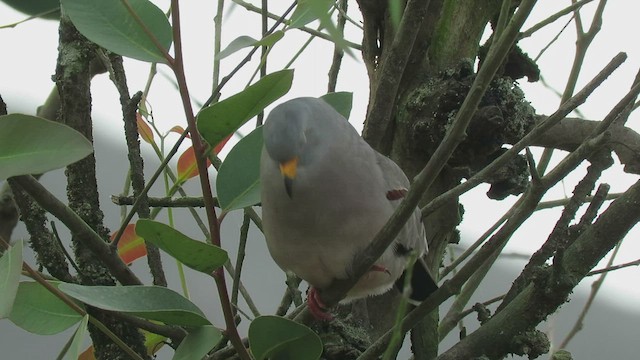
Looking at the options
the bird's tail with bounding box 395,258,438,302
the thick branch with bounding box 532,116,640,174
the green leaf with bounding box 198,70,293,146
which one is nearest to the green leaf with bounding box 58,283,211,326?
the green leaf with bounding box 198,70,293,146

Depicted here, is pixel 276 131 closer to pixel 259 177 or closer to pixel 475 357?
pixel 259 177

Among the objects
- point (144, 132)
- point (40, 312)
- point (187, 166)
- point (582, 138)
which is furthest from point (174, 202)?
point (582, 138)

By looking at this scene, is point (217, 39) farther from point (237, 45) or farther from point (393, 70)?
point (237, 45)

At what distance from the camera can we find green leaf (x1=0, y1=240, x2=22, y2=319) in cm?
59

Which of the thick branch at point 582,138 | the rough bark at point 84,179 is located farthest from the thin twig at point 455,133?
the thick branch at point 582,138

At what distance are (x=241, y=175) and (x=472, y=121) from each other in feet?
1.04

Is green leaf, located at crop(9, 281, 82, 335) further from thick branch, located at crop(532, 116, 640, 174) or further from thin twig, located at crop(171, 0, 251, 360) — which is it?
thick branch, located at crop(532, 116, 640, 174)

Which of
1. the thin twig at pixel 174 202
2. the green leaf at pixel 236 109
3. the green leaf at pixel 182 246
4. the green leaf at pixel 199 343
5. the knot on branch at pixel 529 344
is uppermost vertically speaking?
the thin twig at pixel 174 202

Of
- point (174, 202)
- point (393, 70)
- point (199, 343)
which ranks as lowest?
point (199, 343)

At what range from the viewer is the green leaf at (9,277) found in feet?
1.93

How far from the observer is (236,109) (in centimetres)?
69

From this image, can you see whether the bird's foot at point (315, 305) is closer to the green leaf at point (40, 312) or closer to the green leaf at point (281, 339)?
the green leaf at point (281, 339)

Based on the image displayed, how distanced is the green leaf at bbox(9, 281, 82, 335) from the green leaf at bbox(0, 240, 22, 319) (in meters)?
0.12

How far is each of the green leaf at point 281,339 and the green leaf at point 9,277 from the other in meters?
0.21
